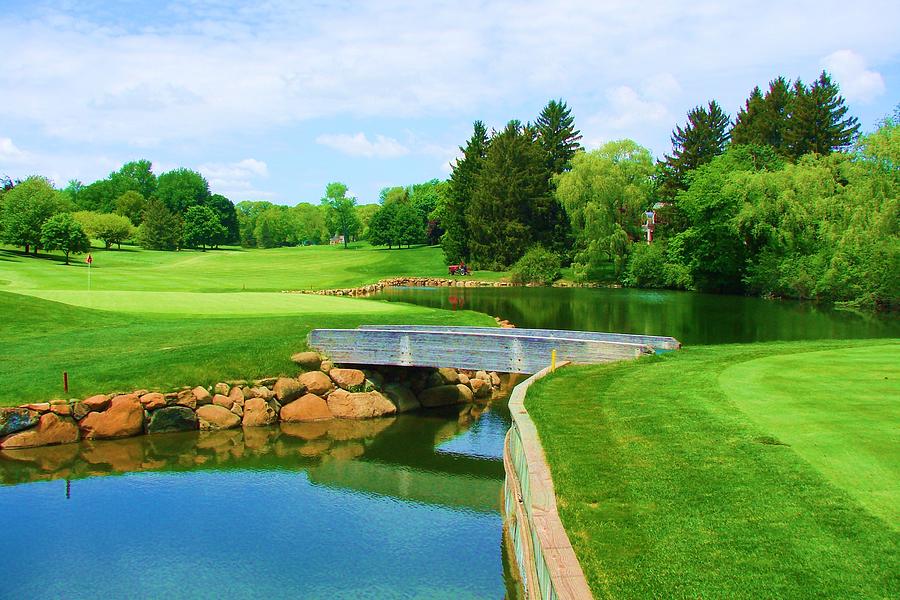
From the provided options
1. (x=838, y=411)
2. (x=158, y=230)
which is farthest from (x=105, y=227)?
(x=838, y=411)

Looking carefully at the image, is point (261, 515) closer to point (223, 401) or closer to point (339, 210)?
point (223, 401)

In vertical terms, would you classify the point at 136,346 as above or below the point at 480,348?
below

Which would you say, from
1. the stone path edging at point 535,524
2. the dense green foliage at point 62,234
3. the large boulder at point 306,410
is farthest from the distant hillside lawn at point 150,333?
the dense green foliage at point 62,234

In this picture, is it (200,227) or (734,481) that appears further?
(200,227)

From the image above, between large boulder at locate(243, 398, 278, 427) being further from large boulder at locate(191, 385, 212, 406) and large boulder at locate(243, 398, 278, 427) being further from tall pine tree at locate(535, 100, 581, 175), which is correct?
tall pine tree at locate(535, 100, 581, 175)

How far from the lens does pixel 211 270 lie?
8662 centimetres

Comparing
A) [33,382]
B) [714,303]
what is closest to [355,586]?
[33,382]

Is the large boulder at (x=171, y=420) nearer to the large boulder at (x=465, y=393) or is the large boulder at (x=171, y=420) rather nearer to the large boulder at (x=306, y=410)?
the large boulder at (x=306, y=410)

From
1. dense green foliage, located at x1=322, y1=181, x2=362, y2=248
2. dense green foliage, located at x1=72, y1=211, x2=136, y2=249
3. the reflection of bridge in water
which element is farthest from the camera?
dense green foliage, located at x1=322, y1=181, x2=362, y2=248

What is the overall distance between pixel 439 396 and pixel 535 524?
16.0 meters

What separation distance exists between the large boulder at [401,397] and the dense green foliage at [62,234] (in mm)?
67995

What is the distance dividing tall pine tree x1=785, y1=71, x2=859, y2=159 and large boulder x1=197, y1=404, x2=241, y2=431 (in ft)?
239

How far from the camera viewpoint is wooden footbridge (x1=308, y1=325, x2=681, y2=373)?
19.5 meters

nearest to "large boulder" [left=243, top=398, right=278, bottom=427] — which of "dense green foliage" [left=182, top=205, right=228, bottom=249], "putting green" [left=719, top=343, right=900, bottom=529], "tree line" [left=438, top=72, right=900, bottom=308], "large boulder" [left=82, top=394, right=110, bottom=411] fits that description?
"large boulder" [left=82, top=394, right=110, bottom=411]
